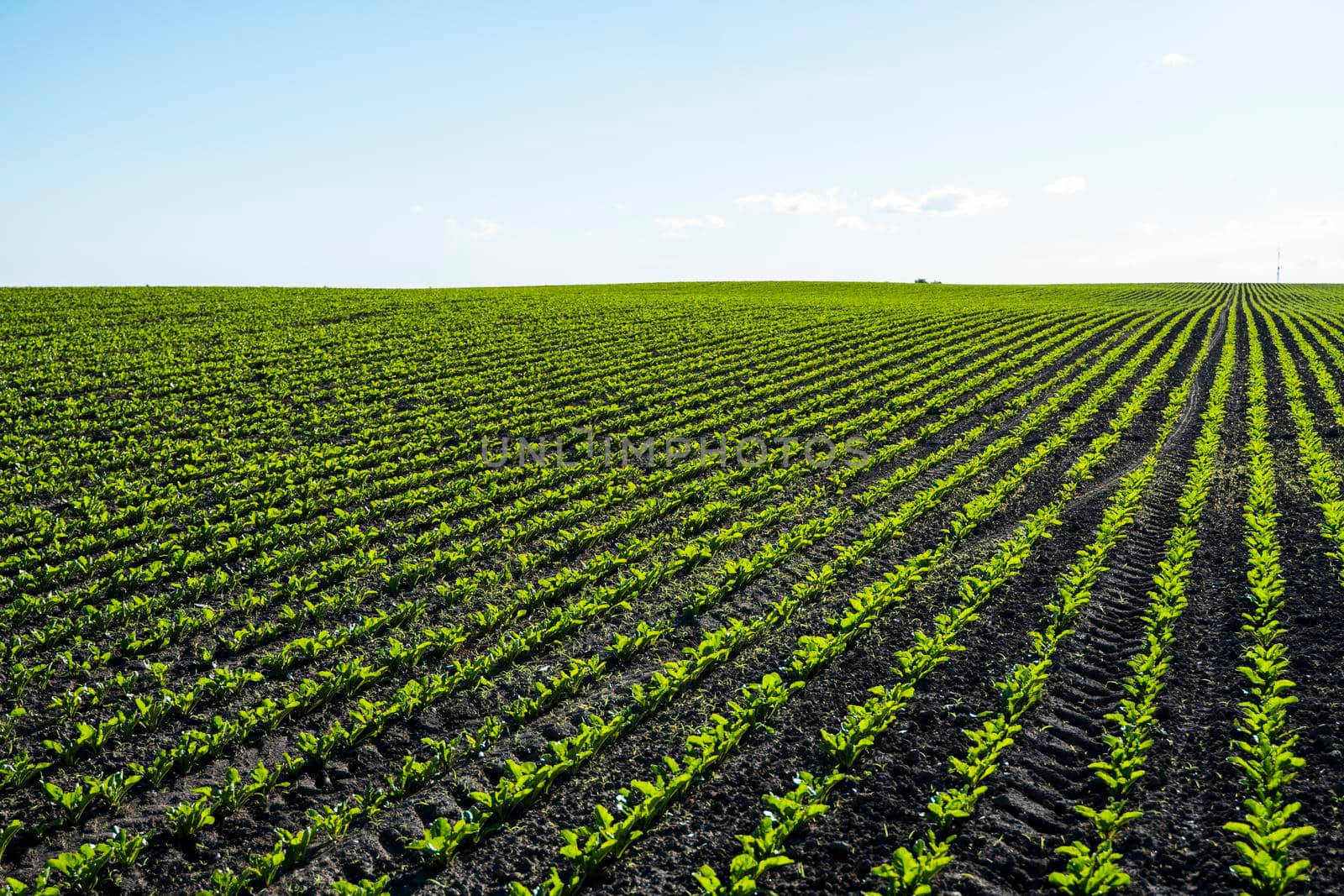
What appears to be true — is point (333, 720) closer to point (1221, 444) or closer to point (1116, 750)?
point (1116, 750)

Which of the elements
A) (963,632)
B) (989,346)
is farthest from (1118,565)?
(989,346)

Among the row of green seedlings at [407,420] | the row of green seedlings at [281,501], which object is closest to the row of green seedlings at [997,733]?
the row of green seedlings at [281,501]

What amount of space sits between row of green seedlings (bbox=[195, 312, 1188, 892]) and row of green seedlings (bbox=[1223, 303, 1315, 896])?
4.04m

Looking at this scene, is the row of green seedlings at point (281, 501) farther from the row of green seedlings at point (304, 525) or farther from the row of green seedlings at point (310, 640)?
the row of green seedlings at point (310, 640)

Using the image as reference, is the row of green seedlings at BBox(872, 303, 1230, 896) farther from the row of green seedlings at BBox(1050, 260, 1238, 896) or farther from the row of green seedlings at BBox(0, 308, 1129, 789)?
the row of green seedlings at BBox(0, 308, 1129, 789)

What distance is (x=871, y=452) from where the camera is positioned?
16.1 metres

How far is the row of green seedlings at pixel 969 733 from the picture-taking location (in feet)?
16.7

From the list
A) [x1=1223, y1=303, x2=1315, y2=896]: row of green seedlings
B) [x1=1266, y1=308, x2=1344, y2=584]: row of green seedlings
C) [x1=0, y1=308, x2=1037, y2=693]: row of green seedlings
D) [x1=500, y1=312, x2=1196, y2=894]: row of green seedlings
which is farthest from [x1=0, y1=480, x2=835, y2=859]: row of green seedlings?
[x1=1266, y1=308, x2=1344, y2=584]: row of green seedlings

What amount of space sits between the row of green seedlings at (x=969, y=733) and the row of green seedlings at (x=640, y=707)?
139 centimetres

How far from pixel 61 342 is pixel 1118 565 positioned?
27600mm

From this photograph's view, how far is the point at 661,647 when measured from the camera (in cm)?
827

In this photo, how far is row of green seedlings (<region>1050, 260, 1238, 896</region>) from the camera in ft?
16.4

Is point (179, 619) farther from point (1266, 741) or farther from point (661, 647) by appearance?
point (1266, 741)

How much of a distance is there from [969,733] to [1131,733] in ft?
4.00
